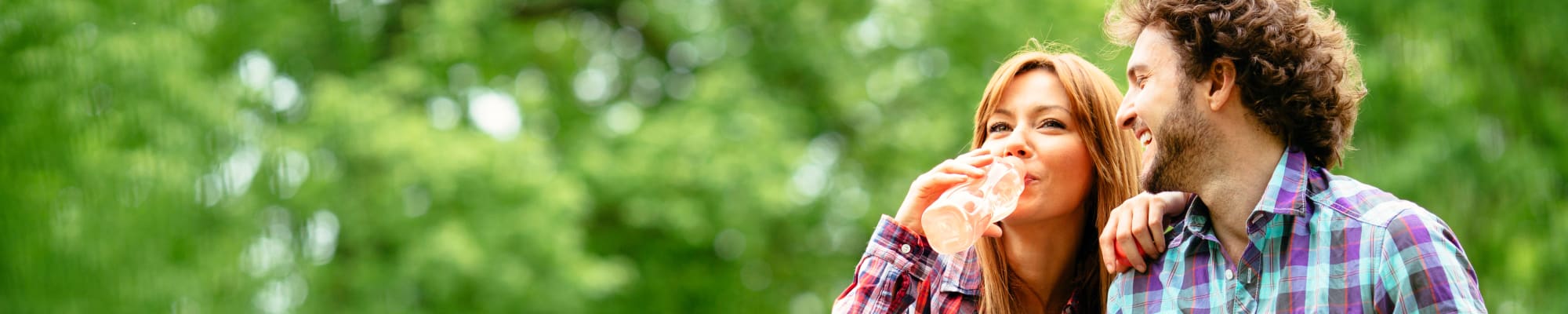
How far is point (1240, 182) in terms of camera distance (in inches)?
92.1

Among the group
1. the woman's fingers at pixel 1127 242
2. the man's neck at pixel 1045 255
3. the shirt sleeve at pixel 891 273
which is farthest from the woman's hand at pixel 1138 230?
the shirt sleeve at pixel 891 273

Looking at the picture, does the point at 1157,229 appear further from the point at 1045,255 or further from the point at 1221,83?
the point at 1045,255

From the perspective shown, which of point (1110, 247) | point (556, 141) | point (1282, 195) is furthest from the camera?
point (556, 141)

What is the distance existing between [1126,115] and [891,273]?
63cm

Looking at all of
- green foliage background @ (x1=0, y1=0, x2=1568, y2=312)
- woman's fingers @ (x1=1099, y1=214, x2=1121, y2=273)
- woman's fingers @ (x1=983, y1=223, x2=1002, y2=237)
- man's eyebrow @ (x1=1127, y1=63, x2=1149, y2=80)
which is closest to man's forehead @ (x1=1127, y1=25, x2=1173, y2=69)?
man's eyebrow @ (x1=1127, y1=63, x2=1149, y2=80)

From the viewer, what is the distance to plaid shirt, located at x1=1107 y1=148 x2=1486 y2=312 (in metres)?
2.04

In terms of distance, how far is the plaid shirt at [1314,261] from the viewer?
204 centimetres

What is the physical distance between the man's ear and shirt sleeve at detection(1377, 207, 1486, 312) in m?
0.33

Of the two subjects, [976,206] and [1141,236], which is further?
[976,206]

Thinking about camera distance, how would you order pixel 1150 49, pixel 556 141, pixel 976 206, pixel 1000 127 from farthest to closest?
pixel 556 141, pixel 1000 127, pixel 976 206, pixel 1150 49

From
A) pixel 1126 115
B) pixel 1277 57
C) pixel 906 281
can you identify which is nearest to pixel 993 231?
pixel 906 281

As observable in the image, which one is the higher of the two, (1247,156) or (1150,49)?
(1150,49)

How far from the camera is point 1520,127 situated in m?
7.80

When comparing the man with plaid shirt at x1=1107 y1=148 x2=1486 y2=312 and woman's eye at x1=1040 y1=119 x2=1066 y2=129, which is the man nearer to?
plaid shirt at x1=1107 y1=148 x2=1486 y2=312
